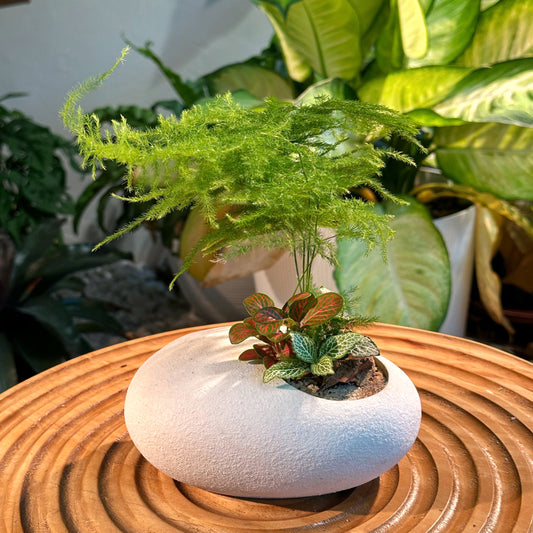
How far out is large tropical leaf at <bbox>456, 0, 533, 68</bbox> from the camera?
4.27 feet

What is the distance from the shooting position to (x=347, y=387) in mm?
643

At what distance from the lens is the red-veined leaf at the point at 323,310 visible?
643mm

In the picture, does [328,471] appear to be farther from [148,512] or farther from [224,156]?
[224,156]

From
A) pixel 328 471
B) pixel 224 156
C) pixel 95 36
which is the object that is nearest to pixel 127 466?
pixel 328 471

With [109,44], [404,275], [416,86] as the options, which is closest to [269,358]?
[404,275]

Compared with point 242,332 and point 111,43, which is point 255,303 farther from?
point 111,43

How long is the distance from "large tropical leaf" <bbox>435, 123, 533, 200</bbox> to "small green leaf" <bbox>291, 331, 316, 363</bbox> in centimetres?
87

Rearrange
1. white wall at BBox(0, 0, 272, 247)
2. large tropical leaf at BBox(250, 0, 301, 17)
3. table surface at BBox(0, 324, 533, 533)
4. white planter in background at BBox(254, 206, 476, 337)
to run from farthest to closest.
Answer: white wall at BBox(0, 0, 272, 247)
white planter in background at BBox(254, 206, 476, 337)
large tropical leaf at BBox(250, 0, 301, 17)
table surface at BBox(0, 324, 533, 533)

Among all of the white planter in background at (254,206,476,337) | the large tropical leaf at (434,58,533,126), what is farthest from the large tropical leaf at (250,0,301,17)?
the white planter in background at (254,206,476,337)

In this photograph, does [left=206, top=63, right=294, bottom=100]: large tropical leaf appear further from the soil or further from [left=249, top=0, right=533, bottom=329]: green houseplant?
the soil

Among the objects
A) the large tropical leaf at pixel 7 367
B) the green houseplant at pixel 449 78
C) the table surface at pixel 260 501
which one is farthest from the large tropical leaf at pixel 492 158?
the large tropical leaf at pixel 7 367

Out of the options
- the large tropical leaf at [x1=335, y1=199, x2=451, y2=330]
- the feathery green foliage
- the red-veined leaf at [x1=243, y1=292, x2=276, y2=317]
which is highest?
the feathery green foliage

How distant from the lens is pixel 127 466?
2.14 ft

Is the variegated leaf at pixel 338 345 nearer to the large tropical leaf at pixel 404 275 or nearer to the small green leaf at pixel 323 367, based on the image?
the small green leaf at pixel 323 367
